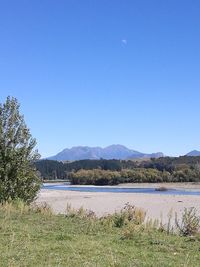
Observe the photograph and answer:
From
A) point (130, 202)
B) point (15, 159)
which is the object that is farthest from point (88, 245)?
point (130, 202)

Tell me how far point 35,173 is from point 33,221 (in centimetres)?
1100

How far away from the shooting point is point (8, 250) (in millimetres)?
11789

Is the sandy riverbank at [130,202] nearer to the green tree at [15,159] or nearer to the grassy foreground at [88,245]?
the green tree at [15,159]

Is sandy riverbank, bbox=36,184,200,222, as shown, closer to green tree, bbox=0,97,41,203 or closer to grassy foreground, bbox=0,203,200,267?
green tree, bbox=0,97,41,203

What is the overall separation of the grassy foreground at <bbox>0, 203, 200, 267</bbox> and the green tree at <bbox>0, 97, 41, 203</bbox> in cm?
900

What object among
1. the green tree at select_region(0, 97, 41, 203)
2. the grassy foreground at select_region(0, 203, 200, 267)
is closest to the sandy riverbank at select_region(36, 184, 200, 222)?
the green tree at select_region(0, 97, 41, 203)

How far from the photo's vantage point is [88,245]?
1316 centimetres

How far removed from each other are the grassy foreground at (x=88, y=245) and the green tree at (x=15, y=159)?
900 cm

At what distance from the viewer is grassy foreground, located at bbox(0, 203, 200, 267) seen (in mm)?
10914

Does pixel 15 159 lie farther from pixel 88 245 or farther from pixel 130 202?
pixel 130 202

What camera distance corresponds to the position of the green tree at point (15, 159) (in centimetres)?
2875

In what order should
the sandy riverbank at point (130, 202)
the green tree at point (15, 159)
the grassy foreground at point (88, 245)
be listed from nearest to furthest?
the grassy foreground at point (88, 245)
the green tree at point (15, 159)
the sandy riverbank at point (130, 202)

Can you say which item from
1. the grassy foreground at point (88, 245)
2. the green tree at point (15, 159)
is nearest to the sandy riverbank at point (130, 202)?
the green tree at point (15, 159)

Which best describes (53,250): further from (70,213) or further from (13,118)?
(13,118)
